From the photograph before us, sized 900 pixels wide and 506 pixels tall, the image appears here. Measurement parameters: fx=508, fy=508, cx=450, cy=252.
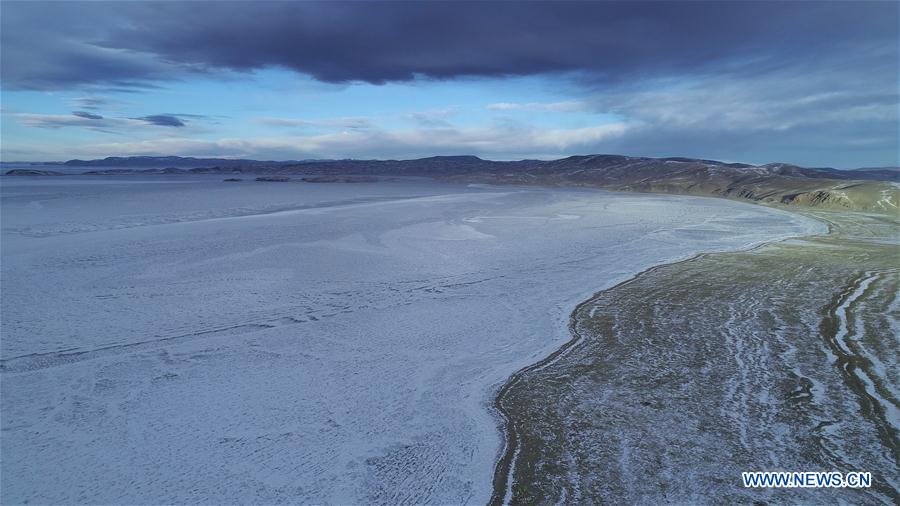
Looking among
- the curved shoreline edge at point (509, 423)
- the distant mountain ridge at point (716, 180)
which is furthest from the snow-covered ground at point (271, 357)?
the distant mountain ridge at point (716, 180)

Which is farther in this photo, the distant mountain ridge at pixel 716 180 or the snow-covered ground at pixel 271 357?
the distant mountain ridge at pixel 716 180

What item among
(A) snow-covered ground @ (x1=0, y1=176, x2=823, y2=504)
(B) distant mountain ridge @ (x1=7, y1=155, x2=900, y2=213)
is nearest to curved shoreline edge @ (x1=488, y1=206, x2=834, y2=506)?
(A) snow-covered ground @ (x1=0, y1=176, x2=823, y2=504)

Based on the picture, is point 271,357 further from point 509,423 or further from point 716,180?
point 716,180

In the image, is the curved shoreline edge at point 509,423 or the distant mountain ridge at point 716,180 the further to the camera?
the distant mountain ridge at point 716,180

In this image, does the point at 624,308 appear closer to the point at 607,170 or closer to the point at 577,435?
the point at 577,435

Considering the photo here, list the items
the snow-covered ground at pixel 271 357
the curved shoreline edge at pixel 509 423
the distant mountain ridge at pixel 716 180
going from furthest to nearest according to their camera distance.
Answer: the distant mountain ridge at pixel 716 180, the snow-covered ground at pixel 271 357, the curved shoreline edge at pixel 509 423

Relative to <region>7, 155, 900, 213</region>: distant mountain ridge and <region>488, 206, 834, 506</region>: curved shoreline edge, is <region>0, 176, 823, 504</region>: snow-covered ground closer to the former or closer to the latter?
<region>488, 206, 834, 506</region>: curved shoreline edge

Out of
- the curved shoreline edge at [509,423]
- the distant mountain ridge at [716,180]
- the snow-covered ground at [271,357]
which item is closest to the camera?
the curved shoreline edge at [509,423]

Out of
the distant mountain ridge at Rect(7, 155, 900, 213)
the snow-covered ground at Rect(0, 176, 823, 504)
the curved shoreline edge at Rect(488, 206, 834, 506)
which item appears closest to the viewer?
the curved shoreline edge at Rect(488, 206, 834, 506)

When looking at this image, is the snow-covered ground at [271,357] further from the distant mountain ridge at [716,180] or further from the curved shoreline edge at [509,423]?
the distant mountain ridge at [716,180]
